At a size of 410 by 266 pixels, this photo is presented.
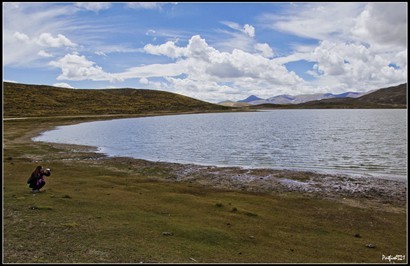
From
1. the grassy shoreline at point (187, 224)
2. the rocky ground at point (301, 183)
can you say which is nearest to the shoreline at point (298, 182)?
the rocky ground at point (301, 183)

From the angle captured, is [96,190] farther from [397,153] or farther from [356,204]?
[397,153]

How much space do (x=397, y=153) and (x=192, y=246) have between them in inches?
1689

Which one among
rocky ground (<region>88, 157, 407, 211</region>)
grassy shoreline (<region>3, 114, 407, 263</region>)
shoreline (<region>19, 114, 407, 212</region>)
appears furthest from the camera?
shoreline (<region>19, 114, 407, 212</region>)

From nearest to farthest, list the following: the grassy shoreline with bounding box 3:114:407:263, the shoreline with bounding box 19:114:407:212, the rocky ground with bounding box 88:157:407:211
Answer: the grassy shoreline with bounding box 3:114:407:263
the rocky ground with bounding box 88:157:407:211
the shoreline with bounding box 19:114:407:212

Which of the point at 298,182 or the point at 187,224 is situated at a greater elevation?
the point at 187,224

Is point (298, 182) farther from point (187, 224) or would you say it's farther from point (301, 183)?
point (187, 224)

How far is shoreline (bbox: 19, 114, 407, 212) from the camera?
Result: 26.5 meters

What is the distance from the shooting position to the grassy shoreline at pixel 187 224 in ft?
42.3

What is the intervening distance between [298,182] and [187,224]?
1741 centimetres

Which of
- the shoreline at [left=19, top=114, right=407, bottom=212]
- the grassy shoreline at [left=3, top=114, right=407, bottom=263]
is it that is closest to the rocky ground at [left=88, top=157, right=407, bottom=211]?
the shoreline at [left=19, top=114, right=407, bottom=212]

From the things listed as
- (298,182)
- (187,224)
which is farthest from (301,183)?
(187,224)

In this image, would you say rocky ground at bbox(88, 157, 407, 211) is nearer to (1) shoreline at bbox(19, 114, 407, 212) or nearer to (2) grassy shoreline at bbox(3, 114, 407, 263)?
(1) shoreline at bbox(19, 114, 407, 212)

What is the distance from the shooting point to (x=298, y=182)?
3156cm

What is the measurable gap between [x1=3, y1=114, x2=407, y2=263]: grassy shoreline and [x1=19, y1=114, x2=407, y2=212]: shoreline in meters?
0.36
